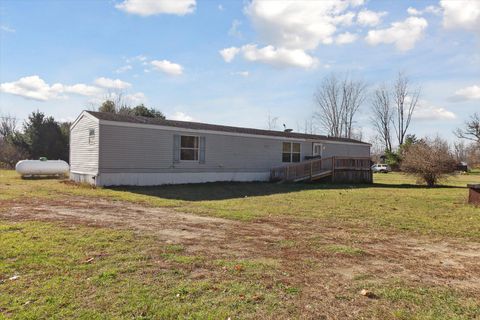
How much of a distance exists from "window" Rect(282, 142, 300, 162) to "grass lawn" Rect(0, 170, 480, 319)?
1451 cm

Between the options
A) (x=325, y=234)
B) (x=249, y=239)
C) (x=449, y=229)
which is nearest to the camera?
(x=249, y=239)

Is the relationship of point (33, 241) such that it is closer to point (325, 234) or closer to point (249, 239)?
point (249, 239)

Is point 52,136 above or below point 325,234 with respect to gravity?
above

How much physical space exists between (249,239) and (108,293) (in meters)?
2.91

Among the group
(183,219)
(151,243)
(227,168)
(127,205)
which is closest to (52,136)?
(227,168)

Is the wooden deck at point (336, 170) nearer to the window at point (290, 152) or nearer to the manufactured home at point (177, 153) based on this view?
the manufactured home at point (177, 153)

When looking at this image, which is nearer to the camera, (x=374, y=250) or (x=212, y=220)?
(x=374, y=250)

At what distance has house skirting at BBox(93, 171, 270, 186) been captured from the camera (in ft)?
49.9

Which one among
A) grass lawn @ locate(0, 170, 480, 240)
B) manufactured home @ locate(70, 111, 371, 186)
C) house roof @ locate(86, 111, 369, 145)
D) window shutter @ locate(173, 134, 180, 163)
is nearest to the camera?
grass lawn @ locate(0, 170, 480, 240)

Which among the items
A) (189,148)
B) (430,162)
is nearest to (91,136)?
(189,148)

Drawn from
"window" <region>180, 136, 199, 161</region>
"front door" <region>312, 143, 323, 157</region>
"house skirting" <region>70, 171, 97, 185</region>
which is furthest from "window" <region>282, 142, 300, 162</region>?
"house skirting" <region>70, 171, 97, 185</region>

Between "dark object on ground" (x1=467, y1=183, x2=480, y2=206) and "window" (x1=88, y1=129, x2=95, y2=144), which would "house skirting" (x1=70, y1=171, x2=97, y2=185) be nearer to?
"window" (x1=88, y1=129, x2=95, y2=144)

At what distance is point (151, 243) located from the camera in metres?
5.58

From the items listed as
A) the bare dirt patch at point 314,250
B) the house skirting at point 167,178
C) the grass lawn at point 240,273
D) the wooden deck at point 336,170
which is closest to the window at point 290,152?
the wooden deck at point 336,170
